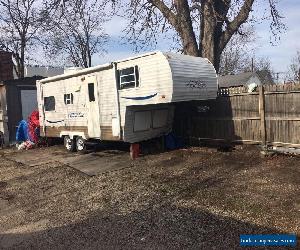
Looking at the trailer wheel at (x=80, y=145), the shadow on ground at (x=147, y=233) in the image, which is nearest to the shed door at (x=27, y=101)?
the trailer wheel at (x=80, y=145)

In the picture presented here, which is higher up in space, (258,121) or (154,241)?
(258,121)

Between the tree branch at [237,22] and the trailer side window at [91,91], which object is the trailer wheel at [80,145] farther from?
the tree branch at [237,22]

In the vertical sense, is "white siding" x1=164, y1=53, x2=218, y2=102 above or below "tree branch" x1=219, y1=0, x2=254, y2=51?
below

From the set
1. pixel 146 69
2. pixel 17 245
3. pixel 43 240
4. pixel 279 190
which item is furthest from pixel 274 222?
pixel 146 69

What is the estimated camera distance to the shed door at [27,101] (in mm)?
22969

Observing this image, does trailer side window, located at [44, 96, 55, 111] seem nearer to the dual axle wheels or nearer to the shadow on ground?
the dual axle wheels

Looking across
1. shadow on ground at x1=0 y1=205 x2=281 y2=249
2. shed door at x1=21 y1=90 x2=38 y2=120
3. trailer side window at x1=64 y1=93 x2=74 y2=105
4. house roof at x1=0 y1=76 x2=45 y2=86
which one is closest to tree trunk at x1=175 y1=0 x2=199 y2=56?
trailer side window at x1=64 y1=93 x2=74 y2=105

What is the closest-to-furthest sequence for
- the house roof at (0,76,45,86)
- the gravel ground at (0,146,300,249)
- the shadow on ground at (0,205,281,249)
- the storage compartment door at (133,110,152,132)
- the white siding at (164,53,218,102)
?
1. the shadow on ground at (0,205,281,249)
2. the gravel ground at (0,146,300,249)
3. the white siding at (164,53,218,102)
4. the storage compartment door at (133,110,152,132)
5. the house roof at (0,76,45,86)

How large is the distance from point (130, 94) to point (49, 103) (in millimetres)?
6635

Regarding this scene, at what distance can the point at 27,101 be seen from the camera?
911 inches

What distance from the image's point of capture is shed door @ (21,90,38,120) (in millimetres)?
22969

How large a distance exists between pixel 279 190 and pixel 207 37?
41.5 feet

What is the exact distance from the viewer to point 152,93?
508 inches

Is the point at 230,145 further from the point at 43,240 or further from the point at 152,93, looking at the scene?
the point at 43,240
